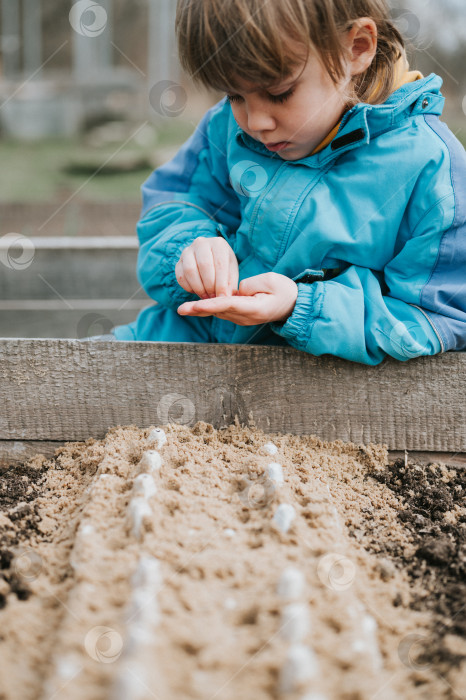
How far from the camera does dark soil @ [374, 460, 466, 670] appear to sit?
0.95 meters

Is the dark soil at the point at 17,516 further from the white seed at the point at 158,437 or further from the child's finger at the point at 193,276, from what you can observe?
the child's finger at the point at 193,276

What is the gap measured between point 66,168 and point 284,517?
10359 millimetres

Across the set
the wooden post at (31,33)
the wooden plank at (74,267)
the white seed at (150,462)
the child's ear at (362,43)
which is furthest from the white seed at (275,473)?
the wooden post at (31,33)

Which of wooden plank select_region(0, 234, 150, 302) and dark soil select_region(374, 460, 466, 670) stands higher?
wooden plank select_region(0, 234, 150, 302)

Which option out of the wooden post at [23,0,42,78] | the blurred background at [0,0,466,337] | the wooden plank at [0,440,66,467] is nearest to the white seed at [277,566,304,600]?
the wooden plank at [0,440,66,467]

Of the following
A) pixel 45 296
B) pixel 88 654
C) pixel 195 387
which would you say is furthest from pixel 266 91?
pixel 45 296

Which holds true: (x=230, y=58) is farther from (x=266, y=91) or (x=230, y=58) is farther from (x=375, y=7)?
(x=375, y=7)

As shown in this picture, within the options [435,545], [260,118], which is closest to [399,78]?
[260,118]

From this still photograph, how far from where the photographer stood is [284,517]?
1024 millimetres

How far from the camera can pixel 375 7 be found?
1.44 metres

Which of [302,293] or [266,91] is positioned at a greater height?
[266,91]

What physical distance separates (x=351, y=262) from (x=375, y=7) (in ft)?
1.97

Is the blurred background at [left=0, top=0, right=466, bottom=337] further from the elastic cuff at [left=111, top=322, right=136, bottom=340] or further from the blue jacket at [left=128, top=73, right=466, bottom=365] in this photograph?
the blue jacket at [left=128, top=73, right=466, bottom=365]

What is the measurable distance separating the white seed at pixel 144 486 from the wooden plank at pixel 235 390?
0.40 m
